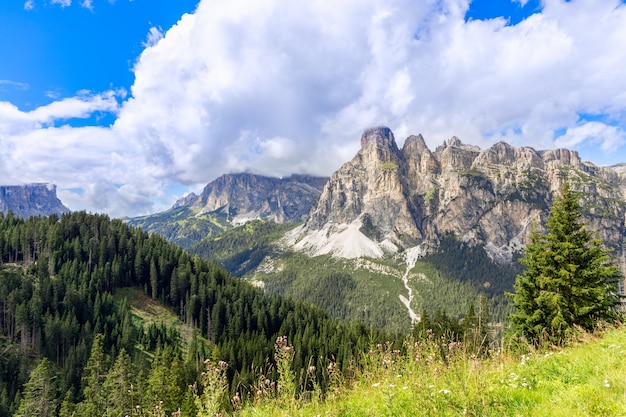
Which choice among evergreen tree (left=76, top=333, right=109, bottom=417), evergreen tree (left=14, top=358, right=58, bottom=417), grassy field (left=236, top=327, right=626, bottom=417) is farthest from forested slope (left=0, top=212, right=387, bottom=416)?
grassy field (left=236, top=327, right=626, bottom=417)

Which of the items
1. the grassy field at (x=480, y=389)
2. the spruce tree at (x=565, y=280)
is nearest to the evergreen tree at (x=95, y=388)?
the grassy field at (x=480, y=389)

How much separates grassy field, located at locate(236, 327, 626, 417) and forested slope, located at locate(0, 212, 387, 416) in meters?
37.8

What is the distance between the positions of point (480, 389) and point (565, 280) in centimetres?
2287

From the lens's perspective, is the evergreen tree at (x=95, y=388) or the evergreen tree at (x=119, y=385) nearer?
the evergreen tree at (x=119, y=385)

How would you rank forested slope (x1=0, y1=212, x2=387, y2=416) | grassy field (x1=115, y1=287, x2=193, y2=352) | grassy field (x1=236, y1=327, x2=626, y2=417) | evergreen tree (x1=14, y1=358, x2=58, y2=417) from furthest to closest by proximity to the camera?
grassy field (x1=115, y1=287, x2=193, y2=352), forested slope (x1=0, y1=212, x2=387, y2=416), evergreen tree (x1=14, y1=358, x2=58, y2=417), grassy field (x1=236, y1=327, x2=626, y2=417)

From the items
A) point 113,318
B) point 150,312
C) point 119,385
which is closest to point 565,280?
point 119,385

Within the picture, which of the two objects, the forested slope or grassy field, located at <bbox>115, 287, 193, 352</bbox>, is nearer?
the forested slope

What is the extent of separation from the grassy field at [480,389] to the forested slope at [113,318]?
37796mm

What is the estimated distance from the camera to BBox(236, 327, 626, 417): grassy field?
228 inches

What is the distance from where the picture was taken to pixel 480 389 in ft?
19.8

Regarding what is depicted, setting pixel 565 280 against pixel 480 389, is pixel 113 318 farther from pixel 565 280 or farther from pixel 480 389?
pixel 480 389

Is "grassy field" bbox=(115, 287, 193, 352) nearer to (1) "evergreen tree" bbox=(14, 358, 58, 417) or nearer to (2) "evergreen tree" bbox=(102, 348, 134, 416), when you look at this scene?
(2) "evergreen tree" bbox=(102, 348, 134, 416)

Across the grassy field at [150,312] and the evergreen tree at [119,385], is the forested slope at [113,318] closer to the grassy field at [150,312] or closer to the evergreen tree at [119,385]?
the evergreen tree at [119,385]

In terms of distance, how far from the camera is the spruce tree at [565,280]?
22.6 m
